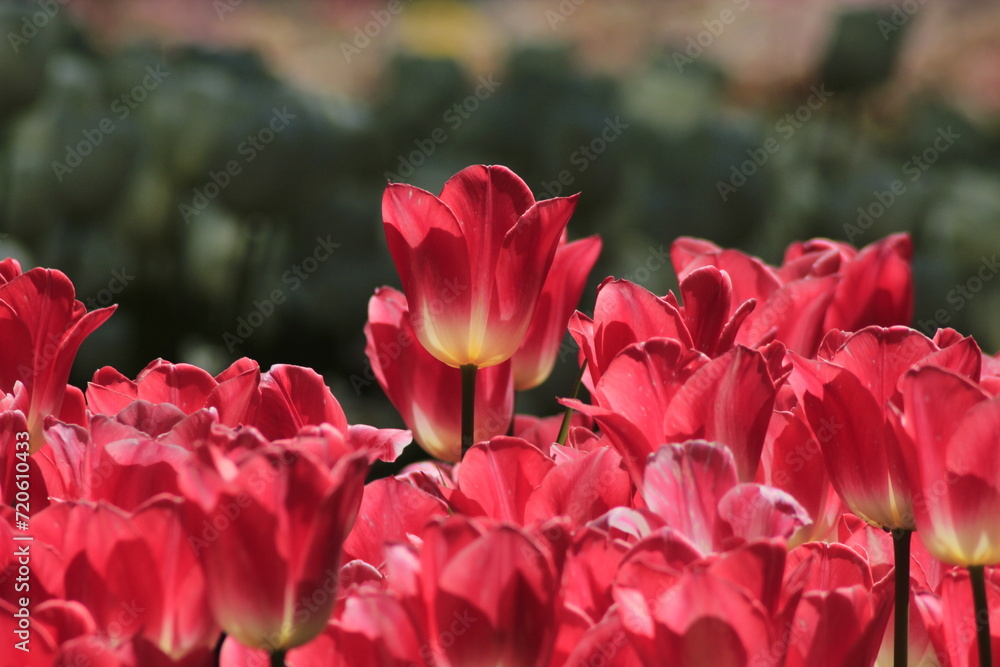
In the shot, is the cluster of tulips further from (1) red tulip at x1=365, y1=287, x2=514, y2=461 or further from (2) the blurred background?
(2) the blurred background

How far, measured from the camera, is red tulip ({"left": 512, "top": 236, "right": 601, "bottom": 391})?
54cm

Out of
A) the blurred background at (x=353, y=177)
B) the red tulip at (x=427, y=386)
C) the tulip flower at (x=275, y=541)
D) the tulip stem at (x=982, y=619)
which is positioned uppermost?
the tulip flower at (x=275, y=541)

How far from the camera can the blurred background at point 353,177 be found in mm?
1929

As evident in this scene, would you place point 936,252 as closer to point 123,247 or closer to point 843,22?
point 843,22

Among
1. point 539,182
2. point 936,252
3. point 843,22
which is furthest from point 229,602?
point 843,22

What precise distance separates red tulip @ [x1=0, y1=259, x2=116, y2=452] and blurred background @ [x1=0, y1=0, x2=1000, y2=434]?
0.93 meters

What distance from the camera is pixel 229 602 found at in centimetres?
31

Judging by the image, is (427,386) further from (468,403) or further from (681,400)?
(681,400)

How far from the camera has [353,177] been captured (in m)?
2.29

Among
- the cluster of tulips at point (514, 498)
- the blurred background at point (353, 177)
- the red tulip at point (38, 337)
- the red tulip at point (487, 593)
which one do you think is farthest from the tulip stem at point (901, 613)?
the blurred background at point (353, 177)

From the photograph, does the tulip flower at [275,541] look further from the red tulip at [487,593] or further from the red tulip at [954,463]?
the red tulip at [954,463]

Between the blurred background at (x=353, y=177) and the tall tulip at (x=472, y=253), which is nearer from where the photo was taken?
the tall tulip at (x=472, y=253)

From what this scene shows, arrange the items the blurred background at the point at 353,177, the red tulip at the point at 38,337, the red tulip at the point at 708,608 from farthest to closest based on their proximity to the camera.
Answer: the blurred background at the point at 353,177, the red tulip at the point at 38,337, the red tulip at the point at 708,608

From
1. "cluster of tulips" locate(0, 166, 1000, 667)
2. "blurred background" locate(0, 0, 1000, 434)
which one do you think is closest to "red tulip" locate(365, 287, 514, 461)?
"cluster of tulips" locate(0, 166, 1000, 667)
